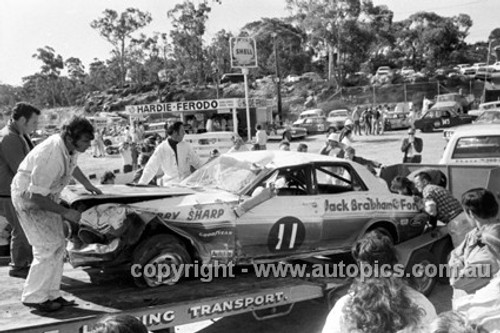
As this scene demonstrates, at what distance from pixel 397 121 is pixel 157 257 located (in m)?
29.5

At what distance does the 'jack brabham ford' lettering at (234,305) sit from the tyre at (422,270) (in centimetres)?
204

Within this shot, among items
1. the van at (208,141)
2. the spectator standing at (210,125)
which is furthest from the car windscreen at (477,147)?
the spectator standing at (210,125)

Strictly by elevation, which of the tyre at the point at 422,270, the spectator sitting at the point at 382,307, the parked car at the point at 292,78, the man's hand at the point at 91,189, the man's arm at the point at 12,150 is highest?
the parked car at the point at 292,78

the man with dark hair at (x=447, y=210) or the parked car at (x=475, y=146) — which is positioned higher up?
the parked car at (x=475, y=146)

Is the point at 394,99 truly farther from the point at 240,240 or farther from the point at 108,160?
the point at 240,240

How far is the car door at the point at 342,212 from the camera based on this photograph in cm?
604

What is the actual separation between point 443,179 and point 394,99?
38201 millimetres

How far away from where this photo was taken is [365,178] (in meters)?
6.52

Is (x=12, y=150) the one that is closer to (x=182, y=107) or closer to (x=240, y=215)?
(x=240, y=215)

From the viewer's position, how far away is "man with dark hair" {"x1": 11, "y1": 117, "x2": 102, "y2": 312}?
4.06 meters

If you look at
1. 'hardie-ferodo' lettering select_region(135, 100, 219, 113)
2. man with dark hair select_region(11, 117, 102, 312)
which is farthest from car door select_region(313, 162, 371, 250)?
'hardie-ferodo' lettering select_region(135, 100, 219, 113)

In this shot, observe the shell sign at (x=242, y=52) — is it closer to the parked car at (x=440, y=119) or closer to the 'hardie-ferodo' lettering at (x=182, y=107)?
the 'hardie-ferodo' lettering at (x=182, y=107)

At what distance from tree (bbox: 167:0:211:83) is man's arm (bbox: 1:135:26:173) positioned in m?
64.6

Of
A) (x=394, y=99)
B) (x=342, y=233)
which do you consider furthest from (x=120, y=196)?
(x=394, y=99)
